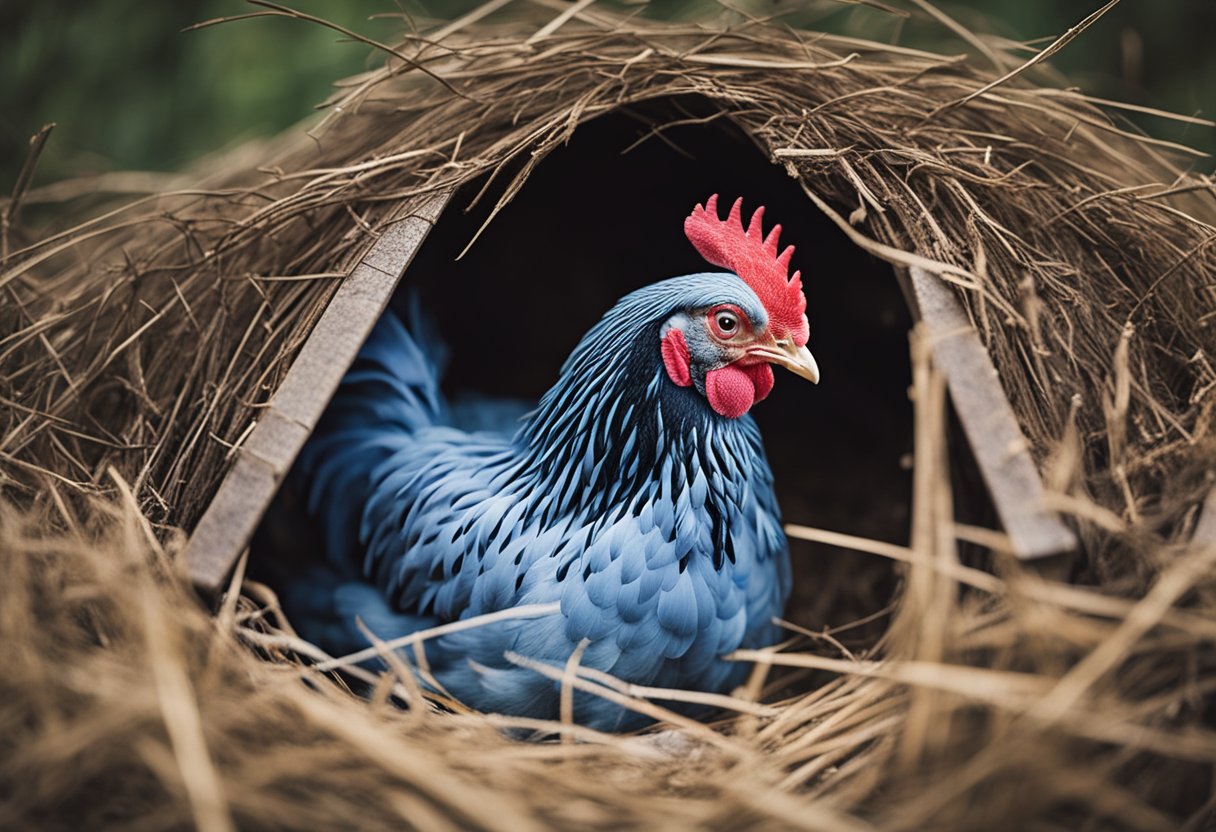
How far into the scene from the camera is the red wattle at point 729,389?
1.65 m

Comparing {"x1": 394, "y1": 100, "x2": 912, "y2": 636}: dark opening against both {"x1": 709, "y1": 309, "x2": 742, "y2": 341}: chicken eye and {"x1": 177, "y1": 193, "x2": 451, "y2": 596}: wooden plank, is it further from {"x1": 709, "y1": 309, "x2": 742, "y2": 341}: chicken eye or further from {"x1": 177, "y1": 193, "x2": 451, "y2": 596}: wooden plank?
{"x1": 709, "y1": 309, "x2": 742, "y2": 341}: chicken eye

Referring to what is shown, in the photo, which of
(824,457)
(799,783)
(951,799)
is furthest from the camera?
(824,457)

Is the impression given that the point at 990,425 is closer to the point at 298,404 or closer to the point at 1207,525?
the point at 1207,525

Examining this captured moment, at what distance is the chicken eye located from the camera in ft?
5.29

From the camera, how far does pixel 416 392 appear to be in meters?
2.08

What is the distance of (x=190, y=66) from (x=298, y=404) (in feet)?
6.84

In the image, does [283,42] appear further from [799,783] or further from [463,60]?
[799,783]

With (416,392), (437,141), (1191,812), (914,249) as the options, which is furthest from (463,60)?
(1191,812)

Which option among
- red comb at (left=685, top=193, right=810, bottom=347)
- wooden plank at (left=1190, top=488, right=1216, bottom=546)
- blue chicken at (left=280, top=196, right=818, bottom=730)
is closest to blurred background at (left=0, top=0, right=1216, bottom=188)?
red comb at (left=685, top=193, right=810, bottom=347)

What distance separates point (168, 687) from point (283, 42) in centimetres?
251

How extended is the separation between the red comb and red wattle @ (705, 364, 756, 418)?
0.32ft

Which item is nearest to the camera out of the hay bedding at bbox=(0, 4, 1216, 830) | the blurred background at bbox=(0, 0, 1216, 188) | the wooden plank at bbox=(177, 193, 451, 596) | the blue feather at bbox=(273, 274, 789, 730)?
the hay bedding at bbox=(0, 4, 1216, 830)

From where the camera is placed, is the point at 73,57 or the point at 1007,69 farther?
the point at 73,57

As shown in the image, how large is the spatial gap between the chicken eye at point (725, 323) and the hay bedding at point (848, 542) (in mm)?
281
